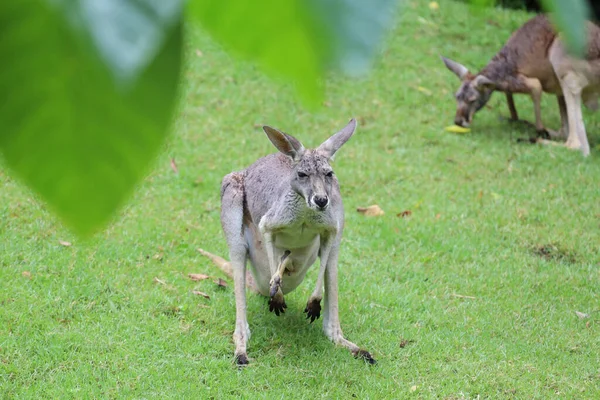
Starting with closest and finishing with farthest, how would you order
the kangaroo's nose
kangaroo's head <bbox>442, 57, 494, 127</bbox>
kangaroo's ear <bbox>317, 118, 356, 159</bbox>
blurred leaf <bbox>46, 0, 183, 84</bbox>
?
blurred leaf <bbox>46, 0, 183, 84</bbox> < the kangaroo's nose < kangaroo's ear <bbox>317, 118, 356, 159</bbox> < kangaroo's head <bbox>442, 57, 494, 127</bbox>

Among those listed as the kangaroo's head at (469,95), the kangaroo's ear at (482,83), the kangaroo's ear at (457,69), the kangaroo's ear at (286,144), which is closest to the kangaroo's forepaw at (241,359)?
the kangaroo's ear at (286,144)

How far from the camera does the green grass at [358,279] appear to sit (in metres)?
3.81

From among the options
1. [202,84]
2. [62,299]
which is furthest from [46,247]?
[202,84]

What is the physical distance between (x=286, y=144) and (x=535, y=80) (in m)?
3.86

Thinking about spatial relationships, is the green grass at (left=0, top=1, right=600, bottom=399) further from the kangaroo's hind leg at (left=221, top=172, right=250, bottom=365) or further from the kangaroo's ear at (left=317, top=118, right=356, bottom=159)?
the kangaroo's ear at (left=317, top=118, right=356, bottom=159)

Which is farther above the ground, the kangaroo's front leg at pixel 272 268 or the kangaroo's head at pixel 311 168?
the kangaroo's head at pixel 311 168

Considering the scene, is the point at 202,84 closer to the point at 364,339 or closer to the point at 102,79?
the point at 364,339

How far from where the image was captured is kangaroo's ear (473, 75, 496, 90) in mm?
7152

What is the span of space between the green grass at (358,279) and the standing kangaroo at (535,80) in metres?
0.27

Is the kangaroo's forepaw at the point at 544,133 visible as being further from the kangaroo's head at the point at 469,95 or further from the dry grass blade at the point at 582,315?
the dry grass blade at the point at 582,315

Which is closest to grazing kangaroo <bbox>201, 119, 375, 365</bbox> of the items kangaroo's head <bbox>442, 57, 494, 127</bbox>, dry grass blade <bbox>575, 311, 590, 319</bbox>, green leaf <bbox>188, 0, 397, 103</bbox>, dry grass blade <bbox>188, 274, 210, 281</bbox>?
dry grass blade <bbox>188, 274, 210, 281</bbox>

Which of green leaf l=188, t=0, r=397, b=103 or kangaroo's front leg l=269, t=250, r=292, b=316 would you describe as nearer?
green leaf l=188, t=0, r=397, b=103

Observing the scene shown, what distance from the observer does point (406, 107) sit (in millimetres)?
7430

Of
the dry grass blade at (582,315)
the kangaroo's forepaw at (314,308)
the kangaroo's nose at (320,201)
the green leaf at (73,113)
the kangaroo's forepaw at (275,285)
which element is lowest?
the kangaroo's forepaw at (314,308)
